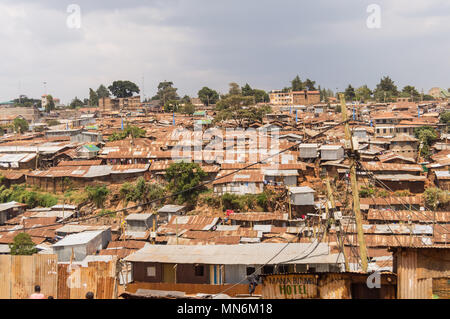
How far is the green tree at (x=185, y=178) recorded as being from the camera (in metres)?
26.3

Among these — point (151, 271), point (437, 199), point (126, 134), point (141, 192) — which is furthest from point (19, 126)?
point (437, 199)

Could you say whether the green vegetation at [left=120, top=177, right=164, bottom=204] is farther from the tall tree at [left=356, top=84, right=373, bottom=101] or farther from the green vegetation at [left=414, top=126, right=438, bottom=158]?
the tall tree at [left=356, top=84, right=373, bottom=101]

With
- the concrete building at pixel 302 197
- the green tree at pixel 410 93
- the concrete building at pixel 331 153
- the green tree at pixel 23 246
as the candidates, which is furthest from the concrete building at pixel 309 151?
the green tree at pixel 410 93

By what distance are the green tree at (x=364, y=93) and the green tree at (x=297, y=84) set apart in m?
9.83

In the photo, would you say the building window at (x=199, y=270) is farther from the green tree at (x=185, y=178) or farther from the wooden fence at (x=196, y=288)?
the green tree at (x=185, y=178)

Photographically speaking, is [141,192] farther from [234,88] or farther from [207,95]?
[207,95]

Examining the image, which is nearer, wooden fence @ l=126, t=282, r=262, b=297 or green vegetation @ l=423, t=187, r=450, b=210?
wooden fence @ l=126, t=282, r=262, b=297

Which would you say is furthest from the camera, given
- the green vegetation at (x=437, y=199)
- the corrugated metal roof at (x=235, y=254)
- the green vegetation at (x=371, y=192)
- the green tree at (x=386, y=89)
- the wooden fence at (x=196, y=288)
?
the green tree at (x=386, y=89)

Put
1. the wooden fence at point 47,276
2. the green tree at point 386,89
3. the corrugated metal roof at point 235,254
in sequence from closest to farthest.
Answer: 1. the wooden fence at point 47,276
2. the corrugated metal roof at point 235,254
3. the green tree at point 386,89

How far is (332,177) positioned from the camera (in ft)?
88.1

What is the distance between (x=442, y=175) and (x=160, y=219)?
18.2 m

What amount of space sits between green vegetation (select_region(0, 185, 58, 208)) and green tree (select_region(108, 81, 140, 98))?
50.4 meters

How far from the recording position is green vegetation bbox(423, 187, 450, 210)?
73.6 ft

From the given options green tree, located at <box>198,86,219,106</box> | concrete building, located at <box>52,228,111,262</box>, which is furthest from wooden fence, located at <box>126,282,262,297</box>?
green tree, located at <box>198,86,219,106</box>
